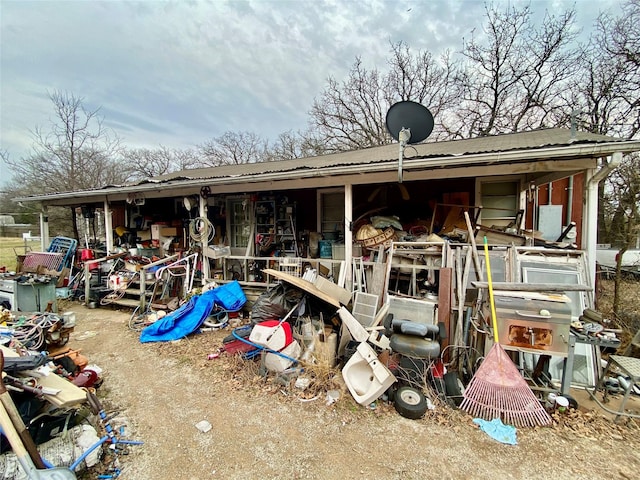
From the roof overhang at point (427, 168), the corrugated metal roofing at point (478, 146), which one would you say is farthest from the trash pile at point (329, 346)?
the corrugated metal roofing at point (478, 146)

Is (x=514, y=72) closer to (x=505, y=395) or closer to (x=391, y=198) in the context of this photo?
(x=391, y=198)

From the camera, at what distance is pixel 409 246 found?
4.55 metres

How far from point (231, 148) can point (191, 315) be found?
76.5 feet

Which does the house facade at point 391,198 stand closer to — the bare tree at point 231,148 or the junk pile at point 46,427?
the junk pile at point 46,427

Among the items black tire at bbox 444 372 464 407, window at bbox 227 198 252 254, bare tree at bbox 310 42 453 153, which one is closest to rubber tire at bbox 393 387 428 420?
black tire at bbox 444 372 464 407

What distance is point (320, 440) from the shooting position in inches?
97.7

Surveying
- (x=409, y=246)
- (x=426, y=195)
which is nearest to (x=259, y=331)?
(x=409, y=246)

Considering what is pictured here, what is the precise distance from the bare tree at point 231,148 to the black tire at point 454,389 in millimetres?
24769

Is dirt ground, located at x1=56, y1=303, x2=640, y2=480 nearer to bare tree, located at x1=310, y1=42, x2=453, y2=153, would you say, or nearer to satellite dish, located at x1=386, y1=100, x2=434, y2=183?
satellite dish, located at x1=386, y1=100, x2=434, y2=183

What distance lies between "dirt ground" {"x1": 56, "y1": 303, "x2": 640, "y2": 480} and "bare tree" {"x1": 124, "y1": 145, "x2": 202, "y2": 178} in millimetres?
23366

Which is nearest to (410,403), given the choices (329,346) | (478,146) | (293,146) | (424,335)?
(424,335)

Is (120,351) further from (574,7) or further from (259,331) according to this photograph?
(574,7)

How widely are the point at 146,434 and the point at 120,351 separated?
7.42 ft

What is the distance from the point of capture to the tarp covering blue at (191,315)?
4645 mm
